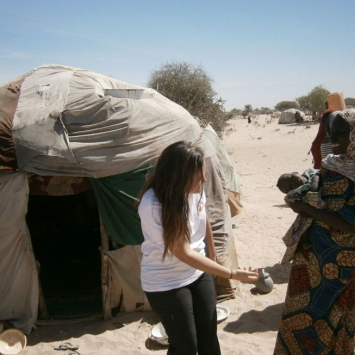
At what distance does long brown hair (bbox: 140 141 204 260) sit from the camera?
2348mm

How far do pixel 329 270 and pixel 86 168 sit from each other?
2.51m

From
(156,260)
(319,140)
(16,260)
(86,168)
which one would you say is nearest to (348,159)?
(156,260)

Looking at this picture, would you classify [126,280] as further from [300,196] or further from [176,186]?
[176,186]

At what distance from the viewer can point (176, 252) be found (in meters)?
2.37

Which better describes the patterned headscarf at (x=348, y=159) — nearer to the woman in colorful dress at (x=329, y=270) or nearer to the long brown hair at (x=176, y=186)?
the woman in colorful dress at (x=329, y=270)

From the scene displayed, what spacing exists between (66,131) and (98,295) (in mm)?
2175

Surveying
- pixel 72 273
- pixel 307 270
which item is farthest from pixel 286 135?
pixel 307 270

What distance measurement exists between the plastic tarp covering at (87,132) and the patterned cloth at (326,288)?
209 cm

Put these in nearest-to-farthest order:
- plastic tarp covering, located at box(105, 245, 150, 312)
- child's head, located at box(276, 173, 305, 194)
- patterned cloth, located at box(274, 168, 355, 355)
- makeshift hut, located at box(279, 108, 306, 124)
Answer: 1. patterned cloth, located at box(274, 168, 355, 355)
2. child's head, located at box(276, 173, 305, 194)
3. plastic tarp covering, located at box(105, 245, 150, 312)
4. makeshift hut, located at box(279, 108, 306, 124)

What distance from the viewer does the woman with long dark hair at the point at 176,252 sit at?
2.37 m

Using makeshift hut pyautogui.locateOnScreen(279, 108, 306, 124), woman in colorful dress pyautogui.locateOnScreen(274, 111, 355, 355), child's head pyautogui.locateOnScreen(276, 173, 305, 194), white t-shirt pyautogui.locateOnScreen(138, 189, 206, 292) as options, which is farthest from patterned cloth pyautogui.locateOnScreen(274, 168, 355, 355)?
makeshift hut pyautogui.locateOnScreen(279, 108, 306, 124)

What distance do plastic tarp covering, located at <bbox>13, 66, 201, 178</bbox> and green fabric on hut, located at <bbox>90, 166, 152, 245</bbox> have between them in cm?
11

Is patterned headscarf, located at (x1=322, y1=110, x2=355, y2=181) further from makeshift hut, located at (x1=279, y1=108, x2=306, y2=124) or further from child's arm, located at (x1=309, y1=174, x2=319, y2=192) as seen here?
makeshift hut, located at (x1=279, y1=108, x2=306, y2=124)

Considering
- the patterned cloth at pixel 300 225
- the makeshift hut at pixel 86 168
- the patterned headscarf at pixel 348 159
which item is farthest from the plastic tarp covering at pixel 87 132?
the patterned headscarf at pixel 348 159
